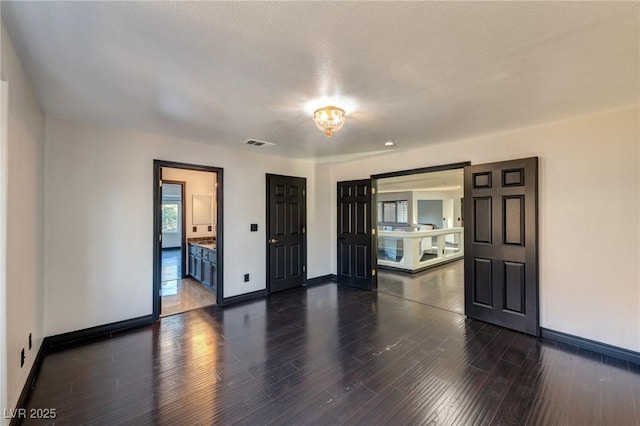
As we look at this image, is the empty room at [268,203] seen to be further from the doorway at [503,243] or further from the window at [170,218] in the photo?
the window at [170,218]

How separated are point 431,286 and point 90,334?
17.5 ft

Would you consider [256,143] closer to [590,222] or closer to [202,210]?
[202,210]

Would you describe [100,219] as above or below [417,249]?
above

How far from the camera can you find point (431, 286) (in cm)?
537

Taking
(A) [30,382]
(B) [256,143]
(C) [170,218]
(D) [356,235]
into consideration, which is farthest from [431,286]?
(C) [170,218]

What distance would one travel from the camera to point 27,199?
7.26ft

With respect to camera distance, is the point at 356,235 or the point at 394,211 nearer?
the point at 356,235

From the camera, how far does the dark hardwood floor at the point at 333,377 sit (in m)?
1.96

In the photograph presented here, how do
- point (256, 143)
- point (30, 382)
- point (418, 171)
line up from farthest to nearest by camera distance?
point (418, 171)
point (256, 143)
point (30, 382)

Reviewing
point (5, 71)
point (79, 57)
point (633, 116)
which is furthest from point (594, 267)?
point (5, 71)

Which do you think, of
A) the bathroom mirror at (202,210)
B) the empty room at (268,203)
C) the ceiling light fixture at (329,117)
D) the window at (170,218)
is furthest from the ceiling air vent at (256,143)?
the window at (170,218)

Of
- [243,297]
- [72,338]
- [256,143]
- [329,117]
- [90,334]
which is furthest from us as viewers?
[243,297]

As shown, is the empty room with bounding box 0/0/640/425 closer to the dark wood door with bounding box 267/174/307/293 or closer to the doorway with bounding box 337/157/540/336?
the doorway with bounding box 337/157/540/336

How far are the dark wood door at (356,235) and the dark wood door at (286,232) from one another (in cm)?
76
